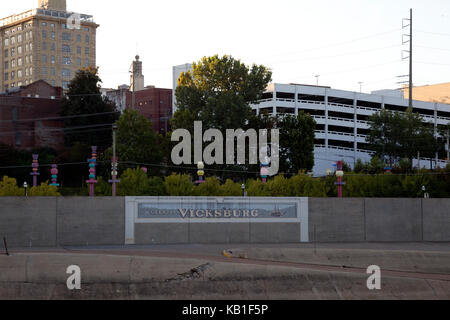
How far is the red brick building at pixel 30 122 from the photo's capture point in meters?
96.2

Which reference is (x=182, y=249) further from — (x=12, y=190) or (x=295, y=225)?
(x=12, y=190)

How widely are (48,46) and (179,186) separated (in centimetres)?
13221

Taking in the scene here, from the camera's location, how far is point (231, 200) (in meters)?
31.3

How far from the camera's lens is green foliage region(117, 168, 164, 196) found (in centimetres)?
5000

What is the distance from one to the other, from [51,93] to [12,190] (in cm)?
6891

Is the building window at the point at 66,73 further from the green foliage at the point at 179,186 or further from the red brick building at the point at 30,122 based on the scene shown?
the green foliage at the point at 179,186

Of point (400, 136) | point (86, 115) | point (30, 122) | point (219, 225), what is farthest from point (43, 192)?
point (400, 136)

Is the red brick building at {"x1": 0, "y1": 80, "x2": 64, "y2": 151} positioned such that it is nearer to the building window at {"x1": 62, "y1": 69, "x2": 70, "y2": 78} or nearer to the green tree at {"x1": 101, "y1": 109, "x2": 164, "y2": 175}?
the green tree at {"x1": 101, "y1": 109, "x2": 164, "y2": 175}

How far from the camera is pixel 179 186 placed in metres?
44.8

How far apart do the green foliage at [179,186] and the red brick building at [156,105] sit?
2962 inches

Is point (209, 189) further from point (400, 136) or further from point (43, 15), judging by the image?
point (43, 15)

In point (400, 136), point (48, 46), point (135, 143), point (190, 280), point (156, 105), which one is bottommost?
point (190, 280)

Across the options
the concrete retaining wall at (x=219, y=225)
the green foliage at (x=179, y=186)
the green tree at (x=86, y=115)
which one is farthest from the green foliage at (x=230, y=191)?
the green tree at (x=86, y=115)

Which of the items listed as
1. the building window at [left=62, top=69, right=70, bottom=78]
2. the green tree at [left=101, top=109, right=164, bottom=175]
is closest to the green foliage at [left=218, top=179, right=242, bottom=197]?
the green tree at [left=101, top=109, right=164, bottom=175]
